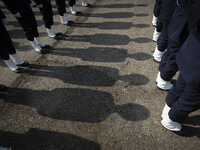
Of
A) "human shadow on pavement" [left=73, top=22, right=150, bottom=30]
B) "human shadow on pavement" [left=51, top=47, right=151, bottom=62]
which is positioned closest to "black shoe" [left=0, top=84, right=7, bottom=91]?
"human shadow on pavement" [left=51, top=47, right=151, bottom=62]

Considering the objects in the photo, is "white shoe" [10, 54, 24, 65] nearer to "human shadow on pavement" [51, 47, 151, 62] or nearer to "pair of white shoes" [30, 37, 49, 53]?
"pair of white shoes" [30, 37, 49, 53]

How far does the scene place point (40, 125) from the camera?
2578 mm

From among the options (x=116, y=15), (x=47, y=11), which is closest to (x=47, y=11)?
(x=47, y=11)

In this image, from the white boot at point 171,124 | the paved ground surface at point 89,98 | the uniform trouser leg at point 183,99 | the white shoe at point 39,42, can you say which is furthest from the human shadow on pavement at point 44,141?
the white shoe at point 39,42

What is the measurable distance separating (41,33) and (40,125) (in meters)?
3.33

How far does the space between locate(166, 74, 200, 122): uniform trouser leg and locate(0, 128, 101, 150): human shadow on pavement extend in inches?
50.8

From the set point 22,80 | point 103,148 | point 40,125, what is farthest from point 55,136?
point 22,80

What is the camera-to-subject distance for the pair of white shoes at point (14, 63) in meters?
3.37

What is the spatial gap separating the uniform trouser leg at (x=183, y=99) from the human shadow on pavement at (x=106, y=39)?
2.52 metres

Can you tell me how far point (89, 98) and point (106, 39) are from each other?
2233mm

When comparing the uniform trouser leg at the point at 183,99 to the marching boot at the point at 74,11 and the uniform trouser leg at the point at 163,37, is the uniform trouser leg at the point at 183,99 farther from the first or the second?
the marching boot at the point at 74,11

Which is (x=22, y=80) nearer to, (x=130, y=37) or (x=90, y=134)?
(x=90, y=134)

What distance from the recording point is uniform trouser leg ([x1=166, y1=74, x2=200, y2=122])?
1.73m

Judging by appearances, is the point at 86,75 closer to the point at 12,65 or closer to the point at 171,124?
the point at 12,65
